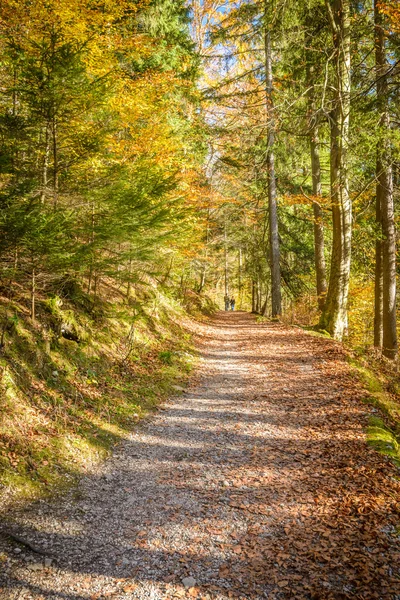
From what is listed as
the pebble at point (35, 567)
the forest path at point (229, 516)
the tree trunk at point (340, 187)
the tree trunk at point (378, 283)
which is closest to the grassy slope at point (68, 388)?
the forest path at point (229, 516)

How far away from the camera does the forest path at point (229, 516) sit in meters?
3.02

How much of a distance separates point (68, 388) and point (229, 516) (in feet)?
11.0

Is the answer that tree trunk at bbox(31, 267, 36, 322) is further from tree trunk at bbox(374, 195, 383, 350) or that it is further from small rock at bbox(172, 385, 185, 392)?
tree trunk at bbox(374, 195, 383, 350)

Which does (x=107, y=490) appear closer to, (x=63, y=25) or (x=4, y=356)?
(x=4, y=356)

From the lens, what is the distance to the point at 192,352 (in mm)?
11367

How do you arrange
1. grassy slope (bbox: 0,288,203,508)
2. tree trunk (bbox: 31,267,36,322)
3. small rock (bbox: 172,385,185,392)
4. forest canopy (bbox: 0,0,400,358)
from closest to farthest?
grassy slope (bbox: 0,288,203,508), forest canopy (bbox: 0,0,400,358), tree trunk (bbox: 31,267,36,322), small rock (bbox: 172,385,185,392)

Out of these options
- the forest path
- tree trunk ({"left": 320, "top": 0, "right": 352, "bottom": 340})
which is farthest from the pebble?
tree trunk ({"left": 320, "top": 0, "right": 352, "bottom": 340})

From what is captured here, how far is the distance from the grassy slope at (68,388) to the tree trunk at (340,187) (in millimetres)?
5108

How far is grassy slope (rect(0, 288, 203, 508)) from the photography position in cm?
432

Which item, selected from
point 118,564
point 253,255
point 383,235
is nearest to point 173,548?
point 118,564

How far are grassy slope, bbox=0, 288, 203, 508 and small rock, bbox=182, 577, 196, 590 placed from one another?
188 cm

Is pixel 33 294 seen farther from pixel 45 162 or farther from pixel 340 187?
pixel 340 187

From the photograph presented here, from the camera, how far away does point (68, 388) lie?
19.6ft

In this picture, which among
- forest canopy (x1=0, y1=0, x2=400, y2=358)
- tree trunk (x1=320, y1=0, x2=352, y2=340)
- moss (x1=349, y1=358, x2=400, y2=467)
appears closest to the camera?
moss (x1=349, y1=358, x2=400, y2=467)
